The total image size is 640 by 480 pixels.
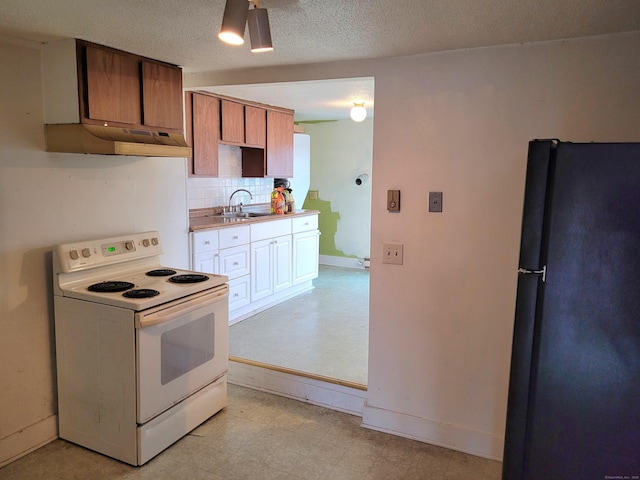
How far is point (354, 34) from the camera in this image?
2.09 meters

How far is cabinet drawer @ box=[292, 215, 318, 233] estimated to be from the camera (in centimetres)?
513

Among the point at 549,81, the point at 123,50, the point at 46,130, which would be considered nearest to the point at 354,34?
the point at 549,81

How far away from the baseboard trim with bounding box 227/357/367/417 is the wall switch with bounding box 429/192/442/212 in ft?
3.76

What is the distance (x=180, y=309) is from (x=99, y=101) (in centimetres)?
115

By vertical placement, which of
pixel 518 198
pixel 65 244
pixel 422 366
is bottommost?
pixel 422 366

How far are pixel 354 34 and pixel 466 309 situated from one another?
1.45m

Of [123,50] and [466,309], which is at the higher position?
[123,50]

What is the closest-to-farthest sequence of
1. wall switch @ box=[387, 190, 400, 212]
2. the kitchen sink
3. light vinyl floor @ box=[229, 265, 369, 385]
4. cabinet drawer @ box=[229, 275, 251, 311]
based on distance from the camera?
wall switch @ box=[387, 190, 400, 212]
light vinyl floor @ box=[229, 265, 369, 385]
cabinet drawer @ box=[229, 275, 251, 311]
the kitchen sink

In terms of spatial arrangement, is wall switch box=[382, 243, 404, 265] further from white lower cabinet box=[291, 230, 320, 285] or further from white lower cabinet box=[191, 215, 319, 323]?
white lower cabinet box=[291, 230, 320, 285]

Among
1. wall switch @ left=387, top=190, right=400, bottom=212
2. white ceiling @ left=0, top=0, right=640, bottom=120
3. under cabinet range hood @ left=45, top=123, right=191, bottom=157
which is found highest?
white ceiling @ left=0, top=0, right=640, bottom=120

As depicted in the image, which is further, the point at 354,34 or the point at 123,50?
the point at 123,50

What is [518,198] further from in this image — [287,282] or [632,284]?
[287,282]

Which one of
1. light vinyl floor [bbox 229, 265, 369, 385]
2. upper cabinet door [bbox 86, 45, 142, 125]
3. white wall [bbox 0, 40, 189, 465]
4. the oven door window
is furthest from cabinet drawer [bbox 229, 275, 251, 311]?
upper cabinet door [bbox 86, 45, 142, 125]

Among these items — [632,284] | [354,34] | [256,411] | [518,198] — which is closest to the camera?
[632,284]
